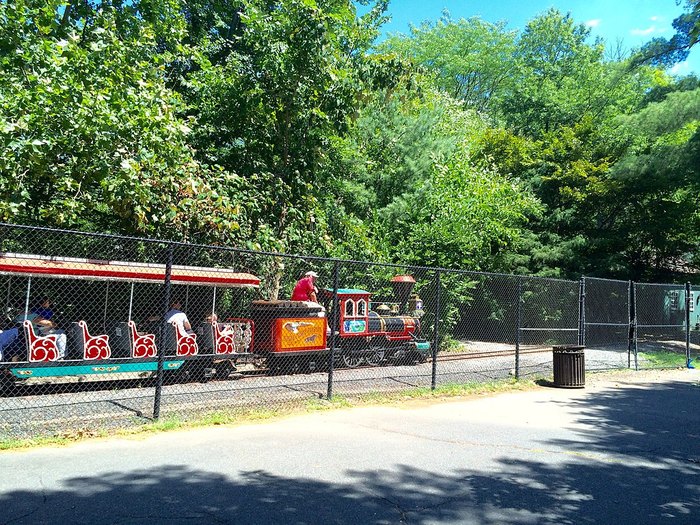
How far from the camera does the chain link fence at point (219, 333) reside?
854 centimetres

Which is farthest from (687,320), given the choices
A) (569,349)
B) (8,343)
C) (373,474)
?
(8,343)

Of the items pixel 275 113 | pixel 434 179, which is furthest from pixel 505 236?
pixel 275 113

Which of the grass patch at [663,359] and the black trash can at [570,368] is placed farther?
the grass patch at [663,359]

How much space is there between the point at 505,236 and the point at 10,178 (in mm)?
16675

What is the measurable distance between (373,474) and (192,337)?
600 centimetres

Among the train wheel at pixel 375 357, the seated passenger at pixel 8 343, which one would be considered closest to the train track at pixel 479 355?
the train wheel at pixel 375 357

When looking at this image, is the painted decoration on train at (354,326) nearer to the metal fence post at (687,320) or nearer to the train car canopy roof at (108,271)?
the train car canopy roof at (108,271)

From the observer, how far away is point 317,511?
14.7ft

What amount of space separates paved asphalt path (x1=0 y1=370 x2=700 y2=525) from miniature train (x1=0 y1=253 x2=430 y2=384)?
1875 millimetres

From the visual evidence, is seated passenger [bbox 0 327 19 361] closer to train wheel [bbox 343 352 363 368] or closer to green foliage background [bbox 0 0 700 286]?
green foliage background [bbox 0 0 700 286]

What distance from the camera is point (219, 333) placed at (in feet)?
36.0

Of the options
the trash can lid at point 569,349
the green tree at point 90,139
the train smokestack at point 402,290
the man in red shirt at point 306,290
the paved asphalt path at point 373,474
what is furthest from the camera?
the train smokestack at point 402,290

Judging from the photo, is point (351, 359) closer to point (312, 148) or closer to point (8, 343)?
point (312, 148)

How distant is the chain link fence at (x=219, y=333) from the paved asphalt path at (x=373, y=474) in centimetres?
143
